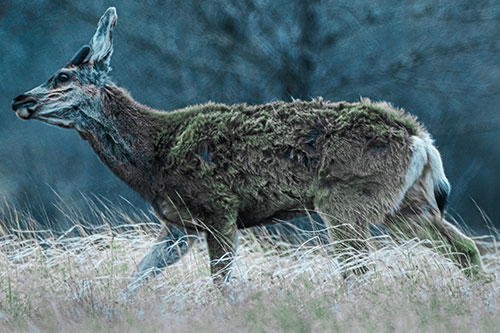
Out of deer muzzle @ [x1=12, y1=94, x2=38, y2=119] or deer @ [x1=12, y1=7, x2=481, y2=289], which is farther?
deer muzzle @ [x1=12, y1=94, x2=38, y2=119]

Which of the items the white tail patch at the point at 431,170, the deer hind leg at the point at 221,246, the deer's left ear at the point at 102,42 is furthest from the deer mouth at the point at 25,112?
the white tail patch at the point at 431,170

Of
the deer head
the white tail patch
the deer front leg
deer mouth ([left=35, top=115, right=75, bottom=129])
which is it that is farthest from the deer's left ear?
the white tail patch

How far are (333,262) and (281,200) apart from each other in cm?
56

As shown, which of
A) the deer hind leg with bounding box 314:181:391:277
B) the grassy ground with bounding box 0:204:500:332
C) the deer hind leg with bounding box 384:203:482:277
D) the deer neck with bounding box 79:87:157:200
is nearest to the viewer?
the grassy ground with bounding box 0:204:500:332

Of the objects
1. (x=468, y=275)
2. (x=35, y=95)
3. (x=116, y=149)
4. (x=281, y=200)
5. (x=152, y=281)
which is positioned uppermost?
(x=35, y=95)

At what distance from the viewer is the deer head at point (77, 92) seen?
218 inches

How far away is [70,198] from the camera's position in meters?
9.08

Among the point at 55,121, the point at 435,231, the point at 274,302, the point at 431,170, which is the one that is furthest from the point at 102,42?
the point at 435,231

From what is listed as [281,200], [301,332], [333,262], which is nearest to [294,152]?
[281,200]

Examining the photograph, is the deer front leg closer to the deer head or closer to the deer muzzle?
the deer head

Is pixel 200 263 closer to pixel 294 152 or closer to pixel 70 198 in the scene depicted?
pixel 294 152

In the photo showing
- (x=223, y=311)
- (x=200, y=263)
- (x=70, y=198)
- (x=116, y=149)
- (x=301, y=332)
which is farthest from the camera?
(x=70, y=198)

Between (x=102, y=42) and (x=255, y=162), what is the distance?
144 cm

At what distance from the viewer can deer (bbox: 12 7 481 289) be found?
209 inches
